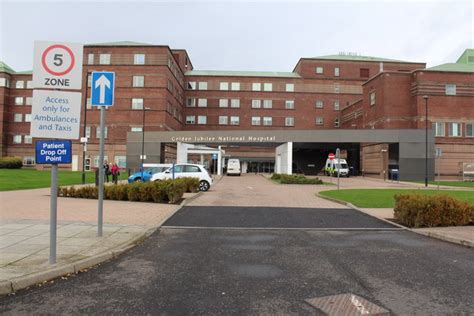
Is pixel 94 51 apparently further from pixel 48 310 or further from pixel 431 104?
pixel 48 310

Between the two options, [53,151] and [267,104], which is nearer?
[53,151]

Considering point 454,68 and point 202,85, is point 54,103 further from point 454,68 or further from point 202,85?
point 202,85

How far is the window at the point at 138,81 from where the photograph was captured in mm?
61400

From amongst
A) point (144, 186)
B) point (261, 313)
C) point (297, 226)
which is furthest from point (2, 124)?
point (261, 313)

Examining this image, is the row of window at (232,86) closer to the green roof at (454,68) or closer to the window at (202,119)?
the window at (202,119)

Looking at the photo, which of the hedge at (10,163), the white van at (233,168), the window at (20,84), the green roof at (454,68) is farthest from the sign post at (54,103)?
the window at (20,84)

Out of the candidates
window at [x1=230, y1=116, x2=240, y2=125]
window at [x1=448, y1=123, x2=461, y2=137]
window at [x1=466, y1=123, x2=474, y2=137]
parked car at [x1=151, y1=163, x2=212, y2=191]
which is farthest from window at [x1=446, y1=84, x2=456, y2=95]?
window at [x1=230, y1=116, x2=240, y2=125]

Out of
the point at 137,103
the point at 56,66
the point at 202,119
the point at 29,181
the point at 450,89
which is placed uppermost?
the point at 450,89

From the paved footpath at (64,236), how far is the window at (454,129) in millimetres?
43939

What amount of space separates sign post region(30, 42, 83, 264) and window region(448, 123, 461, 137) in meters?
49.9

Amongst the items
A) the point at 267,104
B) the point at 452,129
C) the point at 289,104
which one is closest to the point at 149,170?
the point at 452,129

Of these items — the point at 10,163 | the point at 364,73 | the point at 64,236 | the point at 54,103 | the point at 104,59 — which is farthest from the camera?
the point at 364,73

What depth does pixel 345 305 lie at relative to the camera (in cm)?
460

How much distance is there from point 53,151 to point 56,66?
4.28 feet
